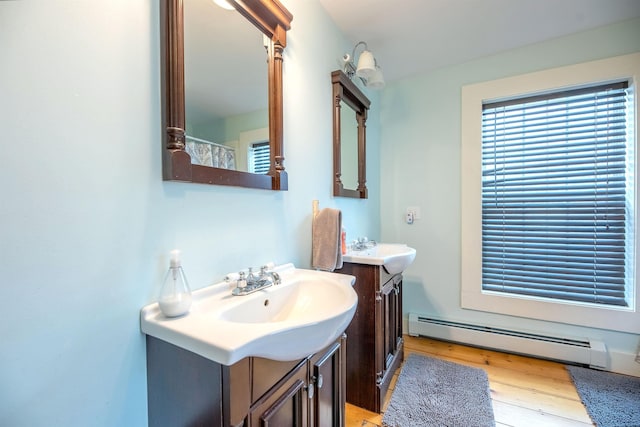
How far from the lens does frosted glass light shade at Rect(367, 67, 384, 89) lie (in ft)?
5.62

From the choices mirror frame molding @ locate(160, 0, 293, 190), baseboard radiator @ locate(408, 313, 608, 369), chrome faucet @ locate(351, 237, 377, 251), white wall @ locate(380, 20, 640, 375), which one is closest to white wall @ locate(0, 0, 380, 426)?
mirror frame molding @ locate(160, 0, 293, 190)

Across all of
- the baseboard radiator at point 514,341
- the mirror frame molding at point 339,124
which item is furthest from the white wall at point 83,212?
the baseboard radiator at point 514,341

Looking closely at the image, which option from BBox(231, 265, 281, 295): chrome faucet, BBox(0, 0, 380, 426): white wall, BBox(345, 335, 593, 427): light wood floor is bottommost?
BBox(345, 335, 593, 427): light wood floor

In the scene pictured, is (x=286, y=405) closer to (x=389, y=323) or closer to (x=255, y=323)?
(x=255, y=323)

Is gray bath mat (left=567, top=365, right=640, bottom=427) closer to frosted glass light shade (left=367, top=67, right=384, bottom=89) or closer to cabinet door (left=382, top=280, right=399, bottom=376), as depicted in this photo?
cabinet door (left=382, top=280, right=399, bottom=376)

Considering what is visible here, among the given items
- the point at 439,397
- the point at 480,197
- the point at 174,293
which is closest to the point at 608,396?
the point at 439,397

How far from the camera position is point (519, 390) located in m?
1.60

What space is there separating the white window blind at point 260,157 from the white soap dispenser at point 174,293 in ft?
1.57

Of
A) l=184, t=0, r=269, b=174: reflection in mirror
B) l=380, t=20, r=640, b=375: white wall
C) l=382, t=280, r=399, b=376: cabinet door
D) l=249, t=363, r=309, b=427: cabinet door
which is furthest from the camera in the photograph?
l=380, t=20, r=640, b=375: white wall

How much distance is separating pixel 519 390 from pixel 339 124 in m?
1.97

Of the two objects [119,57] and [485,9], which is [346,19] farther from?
[119,57]

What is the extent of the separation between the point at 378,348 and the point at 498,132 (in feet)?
6.26

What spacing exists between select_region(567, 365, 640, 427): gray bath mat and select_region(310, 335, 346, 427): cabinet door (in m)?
1.40

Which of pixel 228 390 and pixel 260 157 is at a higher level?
pixel 260 157
